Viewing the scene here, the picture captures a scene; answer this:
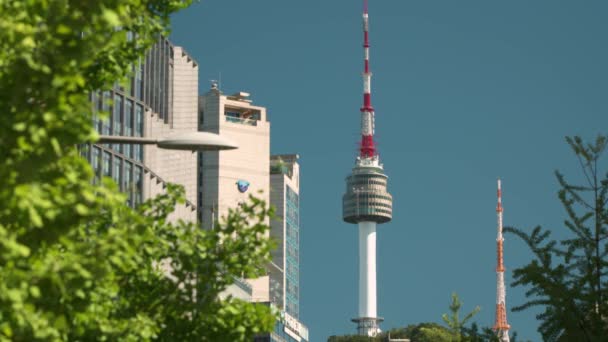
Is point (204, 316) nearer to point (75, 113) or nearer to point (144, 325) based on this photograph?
point (144, 325)

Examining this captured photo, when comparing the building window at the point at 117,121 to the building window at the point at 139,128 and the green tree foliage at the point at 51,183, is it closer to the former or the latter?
the building window at the point at 139,128

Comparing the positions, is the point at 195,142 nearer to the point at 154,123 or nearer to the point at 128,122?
the point at 128,122

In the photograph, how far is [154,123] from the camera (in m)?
122

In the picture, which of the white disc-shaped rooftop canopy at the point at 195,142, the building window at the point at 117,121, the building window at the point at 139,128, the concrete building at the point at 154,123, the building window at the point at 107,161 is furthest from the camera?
the building window at the point at 139,128

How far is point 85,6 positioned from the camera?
19047 mm

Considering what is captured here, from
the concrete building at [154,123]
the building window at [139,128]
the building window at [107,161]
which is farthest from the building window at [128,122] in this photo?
the building window at [107,161]

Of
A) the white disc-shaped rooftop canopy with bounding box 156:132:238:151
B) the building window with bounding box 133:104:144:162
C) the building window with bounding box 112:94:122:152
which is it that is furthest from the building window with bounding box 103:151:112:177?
the white disc-shaped rooftop canopy with bounding box 156:132:238:151

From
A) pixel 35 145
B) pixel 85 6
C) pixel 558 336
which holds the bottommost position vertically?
pixel 558 336

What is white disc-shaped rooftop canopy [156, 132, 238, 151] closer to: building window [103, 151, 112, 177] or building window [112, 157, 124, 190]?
building window [103, 151, 112, 177]

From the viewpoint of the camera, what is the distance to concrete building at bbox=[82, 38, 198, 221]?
11219cm

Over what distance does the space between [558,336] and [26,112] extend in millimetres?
13998

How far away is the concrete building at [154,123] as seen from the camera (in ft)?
368

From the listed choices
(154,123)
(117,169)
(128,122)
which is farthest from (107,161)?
(154,123)

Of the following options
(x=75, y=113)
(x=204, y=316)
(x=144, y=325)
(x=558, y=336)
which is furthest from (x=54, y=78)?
(x=558, y=336)
